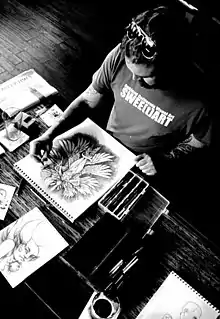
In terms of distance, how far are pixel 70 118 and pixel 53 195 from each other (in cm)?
41

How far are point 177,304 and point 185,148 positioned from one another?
2.14ft

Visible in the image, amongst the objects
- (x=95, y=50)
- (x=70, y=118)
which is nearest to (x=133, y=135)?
(x=70, y=118)

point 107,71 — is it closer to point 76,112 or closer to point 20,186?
point 76,112

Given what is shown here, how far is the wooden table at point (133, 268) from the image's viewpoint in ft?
3.58

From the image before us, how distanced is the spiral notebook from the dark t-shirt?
58 centimetres

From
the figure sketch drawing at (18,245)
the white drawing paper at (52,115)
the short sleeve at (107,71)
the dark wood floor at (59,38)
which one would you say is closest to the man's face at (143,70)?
the short sleeve at (107,71)

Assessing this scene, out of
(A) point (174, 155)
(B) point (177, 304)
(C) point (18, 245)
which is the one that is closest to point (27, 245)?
(C) point (18, 245)

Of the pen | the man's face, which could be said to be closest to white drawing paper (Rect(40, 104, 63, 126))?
the pen

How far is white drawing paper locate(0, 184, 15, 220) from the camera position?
1226 mm

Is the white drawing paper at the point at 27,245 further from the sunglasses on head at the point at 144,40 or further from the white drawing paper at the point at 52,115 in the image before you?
the sunglasses on head at the point at 144,40

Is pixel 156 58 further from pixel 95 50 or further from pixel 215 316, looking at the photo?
A: pixel 95 50

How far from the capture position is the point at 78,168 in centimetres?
134

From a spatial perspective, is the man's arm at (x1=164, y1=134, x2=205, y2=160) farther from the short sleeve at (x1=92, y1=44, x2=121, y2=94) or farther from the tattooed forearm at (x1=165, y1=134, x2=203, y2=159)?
the short sleeve at (x1=92, y1=44, x2=121, y2=94)

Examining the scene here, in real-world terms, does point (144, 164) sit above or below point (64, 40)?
below
